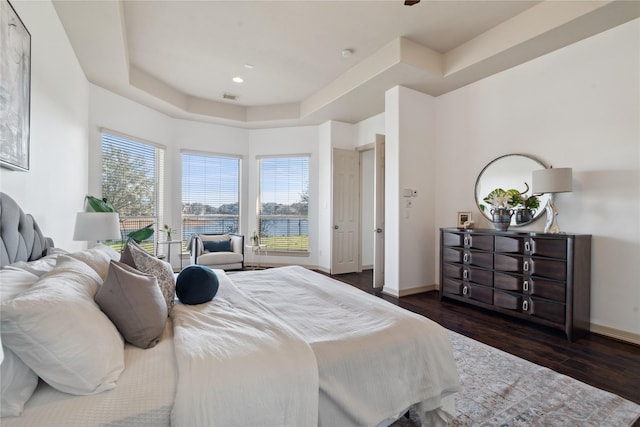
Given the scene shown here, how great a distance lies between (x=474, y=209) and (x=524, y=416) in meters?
2.74

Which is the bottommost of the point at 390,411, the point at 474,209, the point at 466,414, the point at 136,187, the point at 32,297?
the point at 466,414

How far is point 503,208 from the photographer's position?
3.35 meters

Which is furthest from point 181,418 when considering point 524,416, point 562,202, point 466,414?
point 562,202

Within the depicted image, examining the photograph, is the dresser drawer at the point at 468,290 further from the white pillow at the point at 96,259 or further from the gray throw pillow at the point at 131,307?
the white pillow at the point at 96,259

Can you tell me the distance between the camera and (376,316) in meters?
1.59

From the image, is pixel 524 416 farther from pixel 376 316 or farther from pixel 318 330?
pixel 318 330

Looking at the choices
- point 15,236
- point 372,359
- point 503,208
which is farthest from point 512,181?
point 15,236

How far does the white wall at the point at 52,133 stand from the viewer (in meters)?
2.04

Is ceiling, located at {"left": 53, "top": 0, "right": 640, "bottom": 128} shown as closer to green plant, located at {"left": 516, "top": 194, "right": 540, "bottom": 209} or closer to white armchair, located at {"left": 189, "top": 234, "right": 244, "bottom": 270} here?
green plant, located at {"left": 516, "top": 194, "right": 540, "bottom": 209}

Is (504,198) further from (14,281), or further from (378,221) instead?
(14,281)

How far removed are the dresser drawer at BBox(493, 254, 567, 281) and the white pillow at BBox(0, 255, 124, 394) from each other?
11.3 ft

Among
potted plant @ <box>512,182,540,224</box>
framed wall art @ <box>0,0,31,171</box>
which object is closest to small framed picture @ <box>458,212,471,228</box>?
potted plant @ <box>512,182,540,224</box>

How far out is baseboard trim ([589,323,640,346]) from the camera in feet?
8.54

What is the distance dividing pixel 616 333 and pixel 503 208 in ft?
4.92
